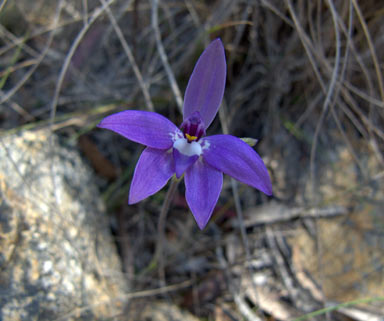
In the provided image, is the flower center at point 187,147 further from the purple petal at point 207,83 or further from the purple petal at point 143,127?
the purple petal at point 207,83

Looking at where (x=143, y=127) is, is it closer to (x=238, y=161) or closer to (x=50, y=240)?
(x=238, y=161)

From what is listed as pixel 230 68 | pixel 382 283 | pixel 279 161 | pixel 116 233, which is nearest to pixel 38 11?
pixel 230 68

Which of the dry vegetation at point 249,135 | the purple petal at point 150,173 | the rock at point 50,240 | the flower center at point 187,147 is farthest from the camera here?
the dry vegetation at point 249,135

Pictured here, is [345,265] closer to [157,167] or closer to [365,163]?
[365,163]

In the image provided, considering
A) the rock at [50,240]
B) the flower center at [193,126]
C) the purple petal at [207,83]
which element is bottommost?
the rock at [50,240]

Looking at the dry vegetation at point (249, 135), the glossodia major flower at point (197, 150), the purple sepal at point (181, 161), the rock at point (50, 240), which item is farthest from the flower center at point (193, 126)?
the dry vegetation at point (249, 135)

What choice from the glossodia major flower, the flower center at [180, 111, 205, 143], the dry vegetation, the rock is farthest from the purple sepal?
the dry vegetation
